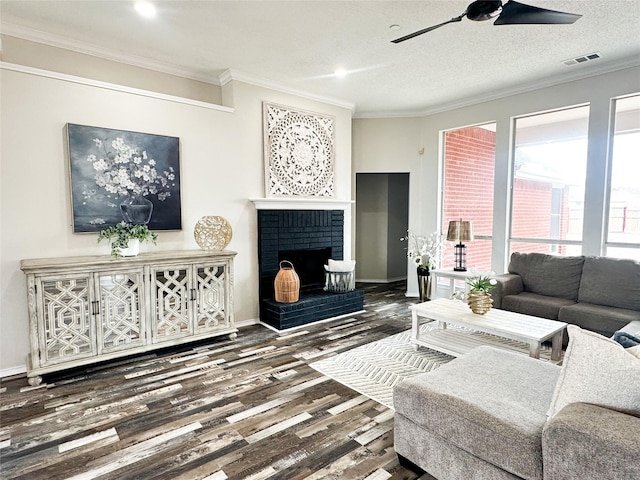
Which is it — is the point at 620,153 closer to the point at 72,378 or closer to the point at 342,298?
the point at 342,298

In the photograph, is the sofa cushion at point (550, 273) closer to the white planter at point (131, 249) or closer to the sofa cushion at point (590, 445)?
the sofa cushion at point (590, 445)

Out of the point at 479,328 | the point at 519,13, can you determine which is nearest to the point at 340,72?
the point at 519,13

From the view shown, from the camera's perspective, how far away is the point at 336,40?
332 cm

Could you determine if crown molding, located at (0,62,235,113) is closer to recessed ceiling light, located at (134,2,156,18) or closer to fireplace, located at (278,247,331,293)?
recessed ceiling light, located at (134,2,156,18)

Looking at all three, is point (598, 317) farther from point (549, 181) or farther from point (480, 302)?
point (549, 181)

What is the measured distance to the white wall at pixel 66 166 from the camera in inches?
118

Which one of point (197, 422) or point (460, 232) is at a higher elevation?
point (460, 232)

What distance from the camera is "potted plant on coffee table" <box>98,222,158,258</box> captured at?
3279 mm

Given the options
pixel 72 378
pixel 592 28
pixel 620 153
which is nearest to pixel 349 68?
pixel 592 28

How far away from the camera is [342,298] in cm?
470

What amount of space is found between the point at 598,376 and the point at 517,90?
14.6 ft

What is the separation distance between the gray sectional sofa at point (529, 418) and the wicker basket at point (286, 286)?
2.44 metres

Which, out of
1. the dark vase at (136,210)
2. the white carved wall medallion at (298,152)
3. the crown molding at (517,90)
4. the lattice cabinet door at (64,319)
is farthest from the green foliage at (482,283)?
the lattice cabinet door at (64,319)

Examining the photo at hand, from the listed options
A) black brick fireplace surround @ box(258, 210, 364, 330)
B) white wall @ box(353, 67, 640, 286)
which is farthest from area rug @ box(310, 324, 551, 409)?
white wall @ box(353, 67, 640, 286)
